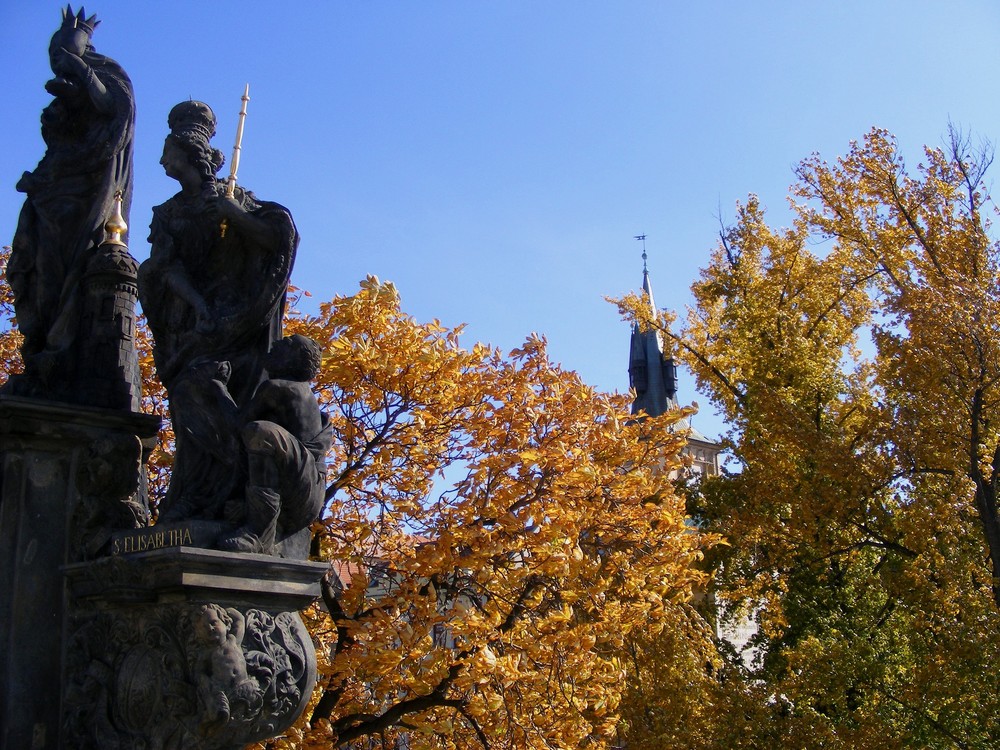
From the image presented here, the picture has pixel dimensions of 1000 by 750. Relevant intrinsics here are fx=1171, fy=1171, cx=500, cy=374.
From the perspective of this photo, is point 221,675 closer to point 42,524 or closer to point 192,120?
point 42,524

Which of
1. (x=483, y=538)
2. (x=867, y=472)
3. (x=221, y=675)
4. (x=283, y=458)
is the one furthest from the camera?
(x=867, y=472)

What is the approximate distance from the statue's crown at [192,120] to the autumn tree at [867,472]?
920cm

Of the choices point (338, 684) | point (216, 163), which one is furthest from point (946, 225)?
point (216, 163)

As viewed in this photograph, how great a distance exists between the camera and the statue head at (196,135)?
615 centimetres

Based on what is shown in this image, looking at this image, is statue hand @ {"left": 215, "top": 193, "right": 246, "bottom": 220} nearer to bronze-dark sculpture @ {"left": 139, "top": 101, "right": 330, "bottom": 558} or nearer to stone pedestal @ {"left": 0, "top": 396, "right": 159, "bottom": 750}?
bronze-dark sculpture @ {"left": 139, "top": 101, "right": 330, "bottom": 558}

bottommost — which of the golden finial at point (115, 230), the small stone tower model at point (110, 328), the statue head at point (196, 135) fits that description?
the small stone tower model at point (110, 328)

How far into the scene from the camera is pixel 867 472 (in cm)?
1470

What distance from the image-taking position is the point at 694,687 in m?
15.9

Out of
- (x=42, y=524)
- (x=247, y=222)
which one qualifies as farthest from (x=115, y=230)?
(x=42, y=524)

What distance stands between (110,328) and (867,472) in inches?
426

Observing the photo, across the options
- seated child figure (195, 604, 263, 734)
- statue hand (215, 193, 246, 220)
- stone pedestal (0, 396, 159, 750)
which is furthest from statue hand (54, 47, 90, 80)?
seated child figure (195, 604, 263, 734)

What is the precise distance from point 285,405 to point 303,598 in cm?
88

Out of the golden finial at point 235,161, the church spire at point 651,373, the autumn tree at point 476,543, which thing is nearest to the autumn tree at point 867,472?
the autumn tree at point 476,543

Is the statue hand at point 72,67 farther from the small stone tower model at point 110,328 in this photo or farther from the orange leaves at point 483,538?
the orange leaves at point 483,538
